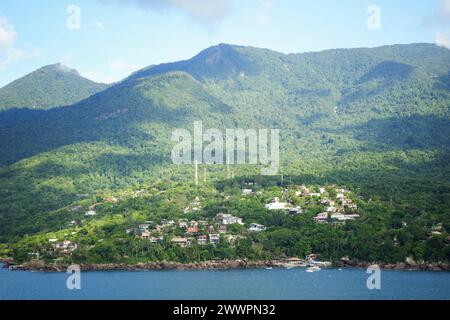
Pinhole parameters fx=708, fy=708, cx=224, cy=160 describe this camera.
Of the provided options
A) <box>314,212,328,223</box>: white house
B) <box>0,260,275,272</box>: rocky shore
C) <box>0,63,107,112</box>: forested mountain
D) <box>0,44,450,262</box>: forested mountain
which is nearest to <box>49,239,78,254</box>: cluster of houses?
<box>0,260,275,272</box>: rocky shore

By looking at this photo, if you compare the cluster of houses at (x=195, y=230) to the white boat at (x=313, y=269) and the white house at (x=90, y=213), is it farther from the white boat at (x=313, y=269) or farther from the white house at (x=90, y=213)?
the white house at (x=90, y=213)

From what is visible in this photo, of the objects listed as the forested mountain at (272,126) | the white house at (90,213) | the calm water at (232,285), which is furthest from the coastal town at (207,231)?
the forested mountain at (272,126)

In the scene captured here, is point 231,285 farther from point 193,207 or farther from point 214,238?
point 193,207

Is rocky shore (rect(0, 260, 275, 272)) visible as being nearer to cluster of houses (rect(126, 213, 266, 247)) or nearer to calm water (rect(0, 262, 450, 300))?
calm water (rect(0, 262, 450, 300))

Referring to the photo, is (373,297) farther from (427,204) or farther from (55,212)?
(55,212)

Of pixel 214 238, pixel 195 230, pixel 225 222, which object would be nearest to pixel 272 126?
pixel 225 222
